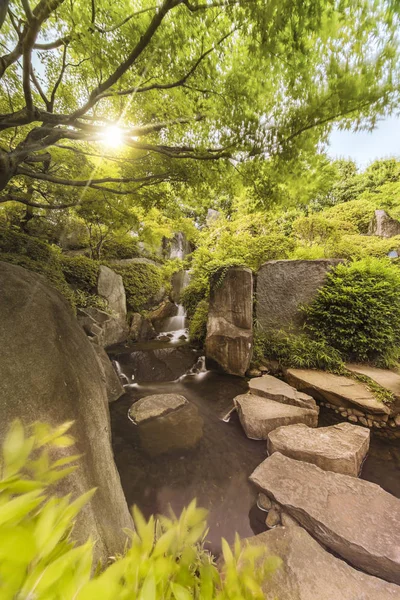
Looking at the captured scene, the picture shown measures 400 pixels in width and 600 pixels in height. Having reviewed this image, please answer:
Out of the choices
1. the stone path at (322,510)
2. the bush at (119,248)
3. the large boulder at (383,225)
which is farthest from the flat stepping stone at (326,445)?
the large boulder at (383,225)

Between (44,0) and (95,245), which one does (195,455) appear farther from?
(95,245)

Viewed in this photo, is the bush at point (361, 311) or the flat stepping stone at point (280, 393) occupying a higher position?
the bush at point (361, 311)

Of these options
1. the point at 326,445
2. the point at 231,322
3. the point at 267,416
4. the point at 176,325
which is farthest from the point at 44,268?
the point at 326,445

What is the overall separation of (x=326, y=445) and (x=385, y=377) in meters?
2.73

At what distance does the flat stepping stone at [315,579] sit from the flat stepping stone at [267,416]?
176 centimetres

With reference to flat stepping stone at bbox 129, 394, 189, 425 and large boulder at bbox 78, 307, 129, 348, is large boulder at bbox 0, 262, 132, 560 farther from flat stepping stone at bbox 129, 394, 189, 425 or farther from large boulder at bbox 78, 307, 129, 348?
large boulder at bbox 78, 307, 129, 348

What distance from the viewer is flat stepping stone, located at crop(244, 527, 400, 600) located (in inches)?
65.2

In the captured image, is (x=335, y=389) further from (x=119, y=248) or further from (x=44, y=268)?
(x=119, y=248)

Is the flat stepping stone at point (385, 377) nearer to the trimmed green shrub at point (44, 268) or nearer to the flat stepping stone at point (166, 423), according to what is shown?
the flat stepping stone at point (166, 423)

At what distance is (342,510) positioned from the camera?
231cm

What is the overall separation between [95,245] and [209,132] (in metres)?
8.76

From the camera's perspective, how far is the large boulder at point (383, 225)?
11297 mm

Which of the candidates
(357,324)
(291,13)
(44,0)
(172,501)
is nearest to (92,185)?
(44,0)

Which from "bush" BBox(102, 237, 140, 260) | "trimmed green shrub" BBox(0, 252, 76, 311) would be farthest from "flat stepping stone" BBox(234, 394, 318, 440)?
"bush" BBox(102, 237, 140, 260)
